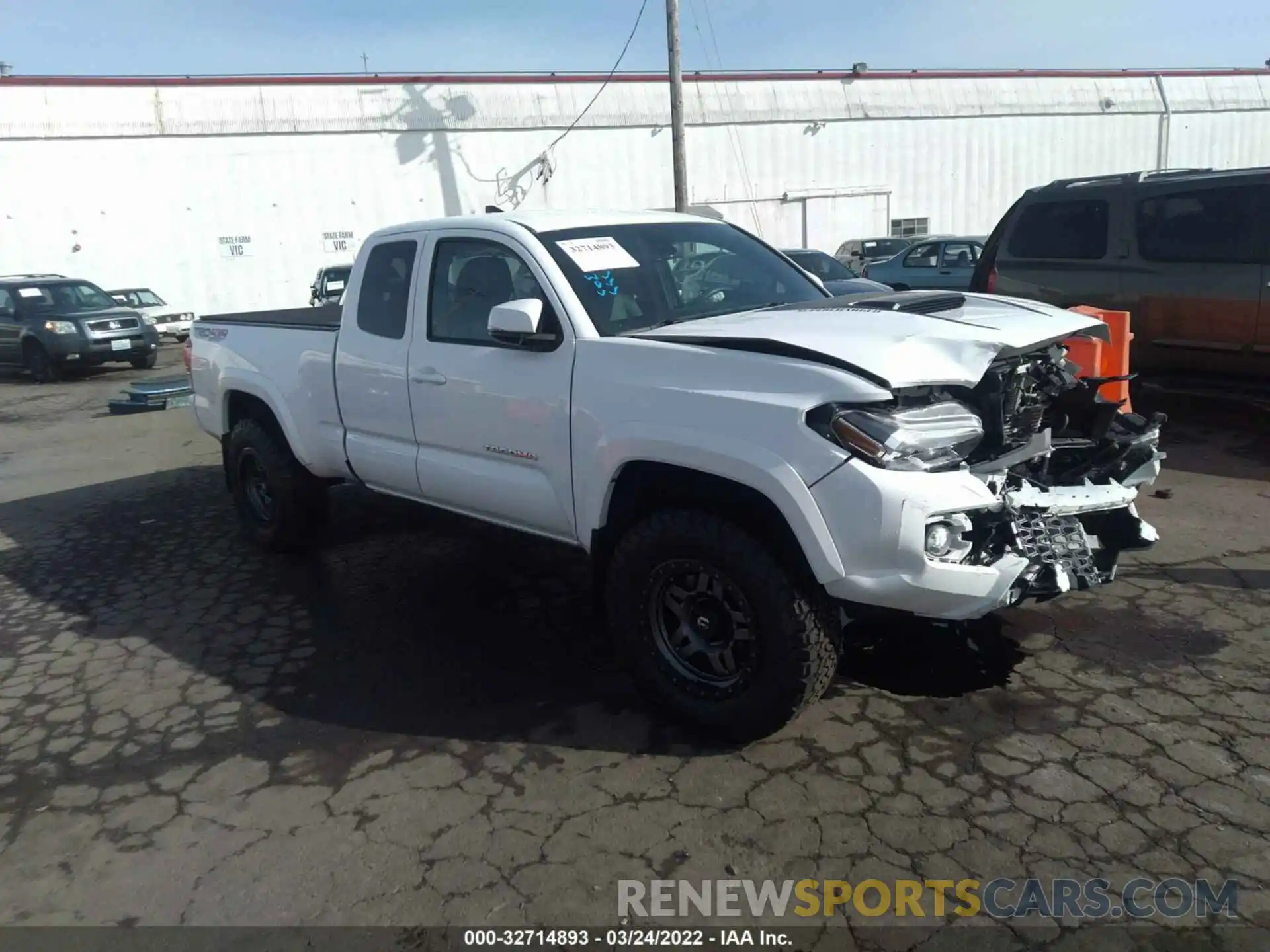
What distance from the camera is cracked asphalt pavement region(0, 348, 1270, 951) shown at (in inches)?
113

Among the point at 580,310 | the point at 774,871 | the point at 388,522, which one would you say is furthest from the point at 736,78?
the point at 774,871

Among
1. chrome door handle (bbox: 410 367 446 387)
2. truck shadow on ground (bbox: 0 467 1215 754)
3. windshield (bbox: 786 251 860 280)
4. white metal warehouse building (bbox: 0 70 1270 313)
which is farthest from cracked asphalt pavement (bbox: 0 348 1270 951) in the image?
white metal warehouse building (bbox: 0 70 1270 313)

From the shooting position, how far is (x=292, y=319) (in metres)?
6.18

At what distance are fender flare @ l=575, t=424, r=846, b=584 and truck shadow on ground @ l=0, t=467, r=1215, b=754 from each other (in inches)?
34.0

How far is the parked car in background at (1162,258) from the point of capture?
7152 millimetres

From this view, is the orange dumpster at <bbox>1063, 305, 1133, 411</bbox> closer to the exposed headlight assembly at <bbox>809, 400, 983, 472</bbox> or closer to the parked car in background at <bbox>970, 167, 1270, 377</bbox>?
the exposed headlight assembly at <bbox>809, 400, 983, 472</bbox>

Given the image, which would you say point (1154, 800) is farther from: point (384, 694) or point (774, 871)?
point (384, 694)

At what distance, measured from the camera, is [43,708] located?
4262 millimetres

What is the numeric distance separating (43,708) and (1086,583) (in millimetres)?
4313

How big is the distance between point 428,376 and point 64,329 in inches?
576

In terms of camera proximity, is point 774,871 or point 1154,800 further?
point 1154,800

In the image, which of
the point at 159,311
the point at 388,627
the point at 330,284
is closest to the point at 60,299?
the point at 330,284

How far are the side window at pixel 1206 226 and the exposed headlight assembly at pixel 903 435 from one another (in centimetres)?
542

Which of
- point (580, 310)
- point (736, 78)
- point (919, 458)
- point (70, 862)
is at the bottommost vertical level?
point (70, 862)
